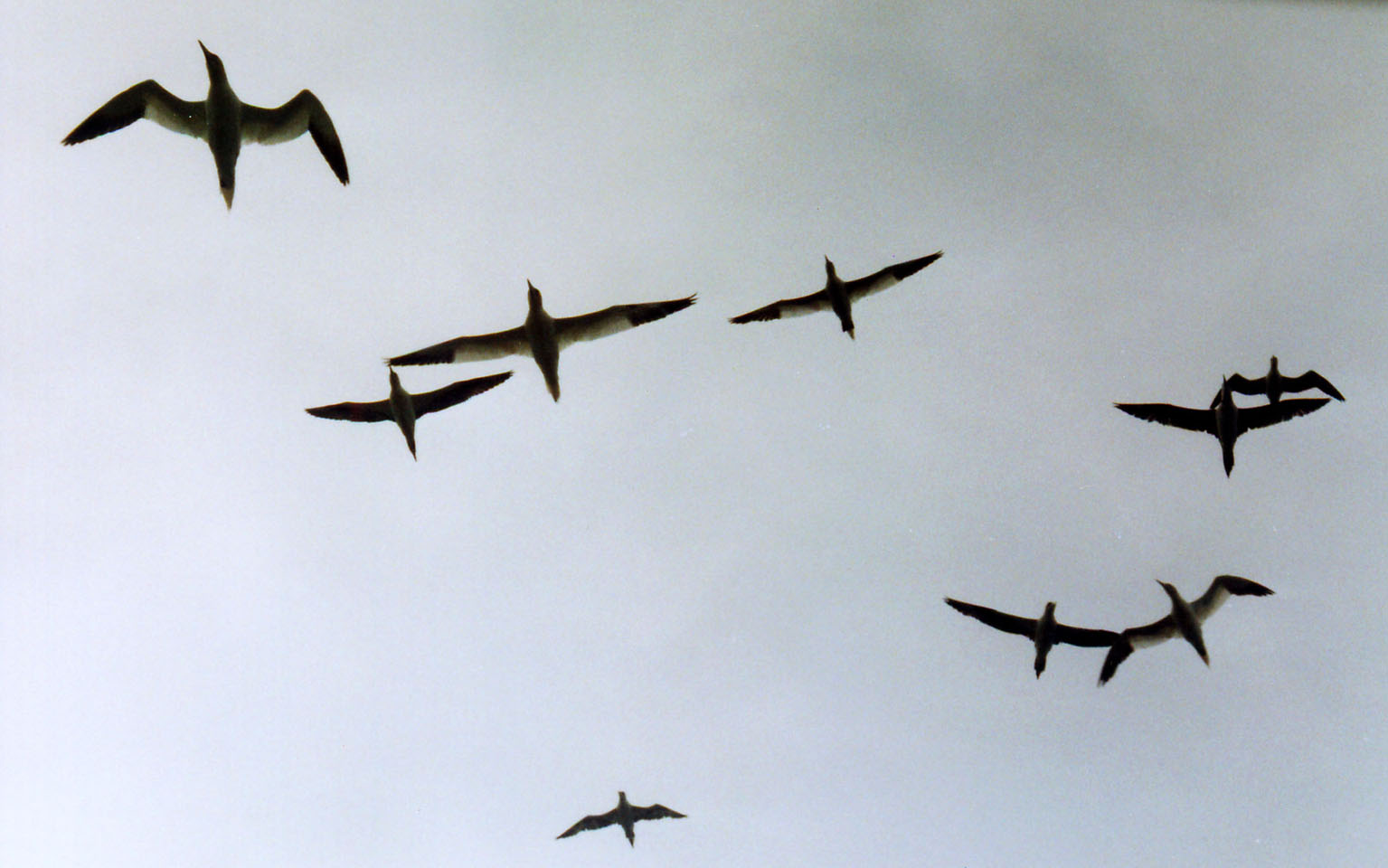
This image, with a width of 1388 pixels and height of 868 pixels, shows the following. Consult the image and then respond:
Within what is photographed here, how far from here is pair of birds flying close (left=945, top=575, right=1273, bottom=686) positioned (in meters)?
15.0

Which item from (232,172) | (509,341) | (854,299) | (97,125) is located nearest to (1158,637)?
(854,299)

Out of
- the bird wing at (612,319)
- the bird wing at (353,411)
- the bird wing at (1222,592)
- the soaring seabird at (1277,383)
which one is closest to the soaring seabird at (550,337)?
the bird wing at (612,319)

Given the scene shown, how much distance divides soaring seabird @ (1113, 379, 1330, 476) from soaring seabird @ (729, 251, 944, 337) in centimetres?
341

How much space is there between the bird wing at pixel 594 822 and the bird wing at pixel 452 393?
628cm

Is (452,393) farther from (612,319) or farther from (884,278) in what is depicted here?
(884,278)

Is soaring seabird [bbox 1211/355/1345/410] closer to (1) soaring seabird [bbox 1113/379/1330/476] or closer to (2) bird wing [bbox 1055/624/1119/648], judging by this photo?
(1) soaring seabird [bbox 1113/379/1330/476]

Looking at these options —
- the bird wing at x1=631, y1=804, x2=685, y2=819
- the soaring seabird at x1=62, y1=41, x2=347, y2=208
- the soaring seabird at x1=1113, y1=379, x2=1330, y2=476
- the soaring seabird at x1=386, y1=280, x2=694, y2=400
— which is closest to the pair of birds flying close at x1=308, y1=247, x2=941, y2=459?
the soaring seabird at x1=386, y1=280, x2=694, y2=400

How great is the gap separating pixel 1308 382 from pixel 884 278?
5509 millimetres

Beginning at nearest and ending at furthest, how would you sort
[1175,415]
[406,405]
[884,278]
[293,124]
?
1. [293,124]
2. [406,405]
3. [884,278]
4. [1175,415]

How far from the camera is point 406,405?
44.6 ft

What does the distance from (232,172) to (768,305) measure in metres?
6.68

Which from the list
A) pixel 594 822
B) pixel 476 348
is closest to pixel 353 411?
pixel 476 348

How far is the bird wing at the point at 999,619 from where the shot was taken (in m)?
16.0

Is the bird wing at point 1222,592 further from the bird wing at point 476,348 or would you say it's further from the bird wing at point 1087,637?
the bird wing at point 476,348
